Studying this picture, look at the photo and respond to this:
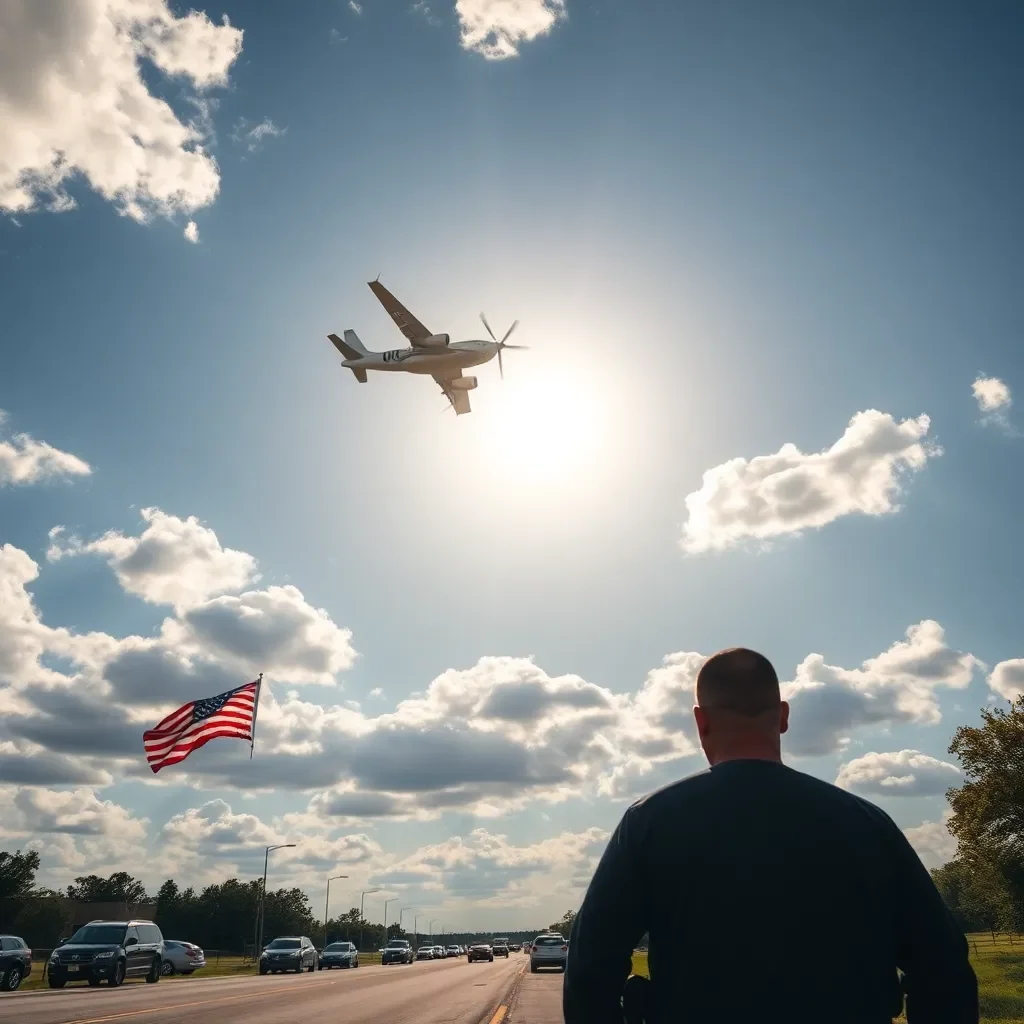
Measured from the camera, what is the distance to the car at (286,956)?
1734 inches

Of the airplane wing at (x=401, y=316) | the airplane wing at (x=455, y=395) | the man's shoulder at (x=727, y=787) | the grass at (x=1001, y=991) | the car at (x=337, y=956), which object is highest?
the airplane wing at (x=401, y=316)

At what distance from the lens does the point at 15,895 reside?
12094 cm

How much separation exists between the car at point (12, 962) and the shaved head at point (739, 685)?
1177 inches

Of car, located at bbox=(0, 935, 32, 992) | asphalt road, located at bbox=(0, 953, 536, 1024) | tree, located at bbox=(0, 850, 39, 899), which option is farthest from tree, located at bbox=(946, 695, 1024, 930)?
tree, located at bbox=(0, 850, 39, 899)

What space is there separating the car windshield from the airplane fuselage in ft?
73.6

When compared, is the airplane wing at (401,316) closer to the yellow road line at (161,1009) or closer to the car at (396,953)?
the yellow road line at (161,1009)

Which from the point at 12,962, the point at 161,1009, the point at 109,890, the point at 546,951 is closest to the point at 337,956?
the point at 546,951

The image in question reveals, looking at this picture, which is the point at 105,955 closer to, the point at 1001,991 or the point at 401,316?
the point at 401,316

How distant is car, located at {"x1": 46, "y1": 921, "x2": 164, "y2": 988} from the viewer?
27.1 meters

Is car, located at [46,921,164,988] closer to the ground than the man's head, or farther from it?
closer to the ground

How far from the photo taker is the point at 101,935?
2858cm

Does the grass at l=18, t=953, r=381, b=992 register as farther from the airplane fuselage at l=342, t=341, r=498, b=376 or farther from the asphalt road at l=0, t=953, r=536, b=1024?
the airplane fuselage at l=342, t=341, r=498, b=376

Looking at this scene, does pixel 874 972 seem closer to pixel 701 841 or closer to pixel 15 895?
pixel 701 841

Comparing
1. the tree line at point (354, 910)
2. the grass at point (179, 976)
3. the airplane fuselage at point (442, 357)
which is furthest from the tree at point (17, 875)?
the airplane fuselage at point (442, 357)
